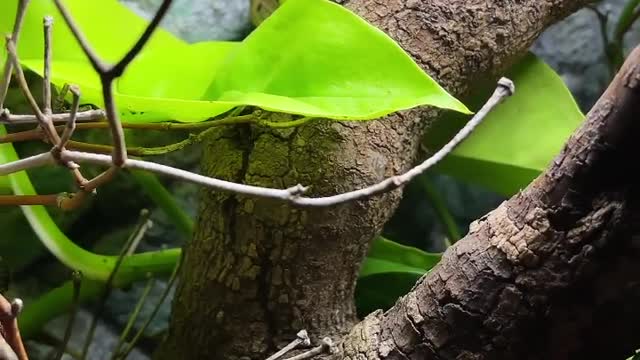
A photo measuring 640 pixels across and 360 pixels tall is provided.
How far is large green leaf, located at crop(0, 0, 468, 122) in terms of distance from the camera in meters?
0.39

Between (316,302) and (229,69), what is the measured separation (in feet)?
0.59

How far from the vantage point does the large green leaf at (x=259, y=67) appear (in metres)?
0.39

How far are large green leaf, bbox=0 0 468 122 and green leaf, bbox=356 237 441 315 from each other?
0.23m

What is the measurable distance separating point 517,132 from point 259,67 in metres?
0.32

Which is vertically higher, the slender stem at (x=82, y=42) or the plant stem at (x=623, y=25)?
the slender stem at (x=82, y=42)

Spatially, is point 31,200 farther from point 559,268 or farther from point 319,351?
point 559,268

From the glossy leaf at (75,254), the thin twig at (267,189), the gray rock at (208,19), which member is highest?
the thin twig at (267,189)

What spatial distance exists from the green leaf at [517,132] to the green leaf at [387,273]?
10cm

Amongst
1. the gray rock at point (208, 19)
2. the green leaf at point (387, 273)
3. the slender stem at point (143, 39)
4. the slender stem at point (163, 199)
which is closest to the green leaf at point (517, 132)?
the green leaf at point (387, 273)

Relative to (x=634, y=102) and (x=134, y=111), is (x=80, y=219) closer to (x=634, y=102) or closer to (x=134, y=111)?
(x=134, y=111)

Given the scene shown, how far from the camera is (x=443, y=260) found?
42 centimetres

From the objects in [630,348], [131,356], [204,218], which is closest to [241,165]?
[204,218]

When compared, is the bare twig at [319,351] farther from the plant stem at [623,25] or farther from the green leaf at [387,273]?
the plant stem at [623,25]

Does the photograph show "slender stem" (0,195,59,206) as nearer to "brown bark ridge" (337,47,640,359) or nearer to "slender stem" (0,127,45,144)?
"slender stem" (0,127,45,144)
